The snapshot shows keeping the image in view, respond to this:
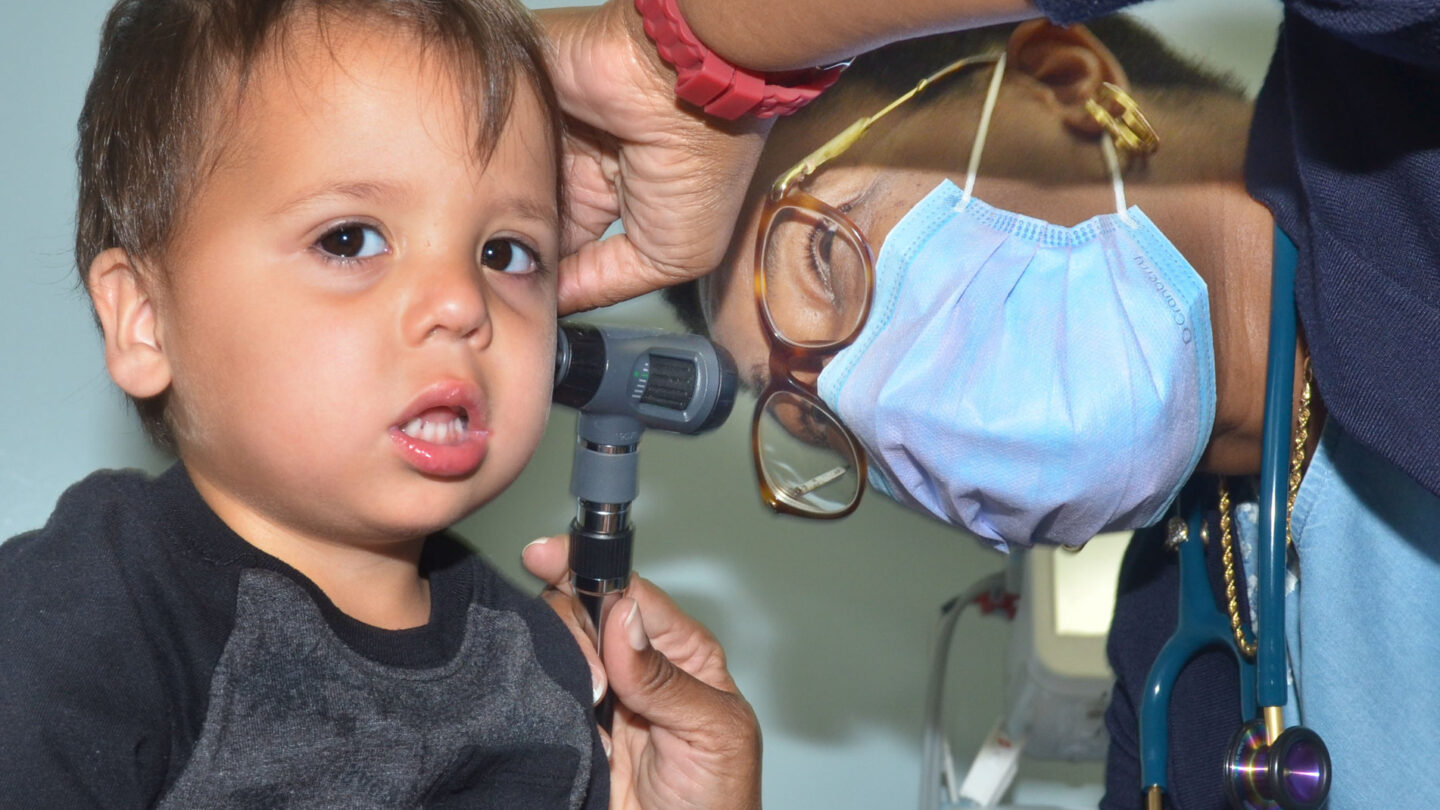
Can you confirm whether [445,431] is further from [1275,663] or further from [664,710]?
[1275,663]

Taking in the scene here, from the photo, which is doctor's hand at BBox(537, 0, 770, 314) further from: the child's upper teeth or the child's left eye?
the child's upper teeth

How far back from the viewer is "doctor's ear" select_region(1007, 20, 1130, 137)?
105cm

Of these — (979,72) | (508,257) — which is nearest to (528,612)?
(508,257)

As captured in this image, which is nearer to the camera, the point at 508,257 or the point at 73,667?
the point at 73,667

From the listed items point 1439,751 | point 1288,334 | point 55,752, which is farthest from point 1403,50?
point 55,752

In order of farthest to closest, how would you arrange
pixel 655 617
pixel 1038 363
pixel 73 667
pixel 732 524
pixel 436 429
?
pixel 732 524
pixel 655 617
pixel 1038 363
pixel 436 429
pixel 73 667

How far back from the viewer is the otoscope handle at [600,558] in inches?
41.8

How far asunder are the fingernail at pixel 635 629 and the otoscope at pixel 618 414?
0.03 metres

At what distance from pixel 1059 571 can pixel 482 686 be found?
0.94 meters

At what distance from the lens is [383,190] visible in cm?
87

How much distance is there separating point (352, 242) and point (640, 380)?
0.86ft

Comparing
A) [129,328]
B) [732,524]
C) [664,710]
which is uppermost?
[129,328]

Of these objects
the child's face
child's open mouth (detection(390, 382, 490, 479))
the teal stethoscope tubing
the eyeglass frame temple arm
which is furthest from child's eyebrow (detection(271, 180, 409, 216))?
the teal stethoscope tubing

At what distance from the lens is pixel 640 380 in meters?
1.04
